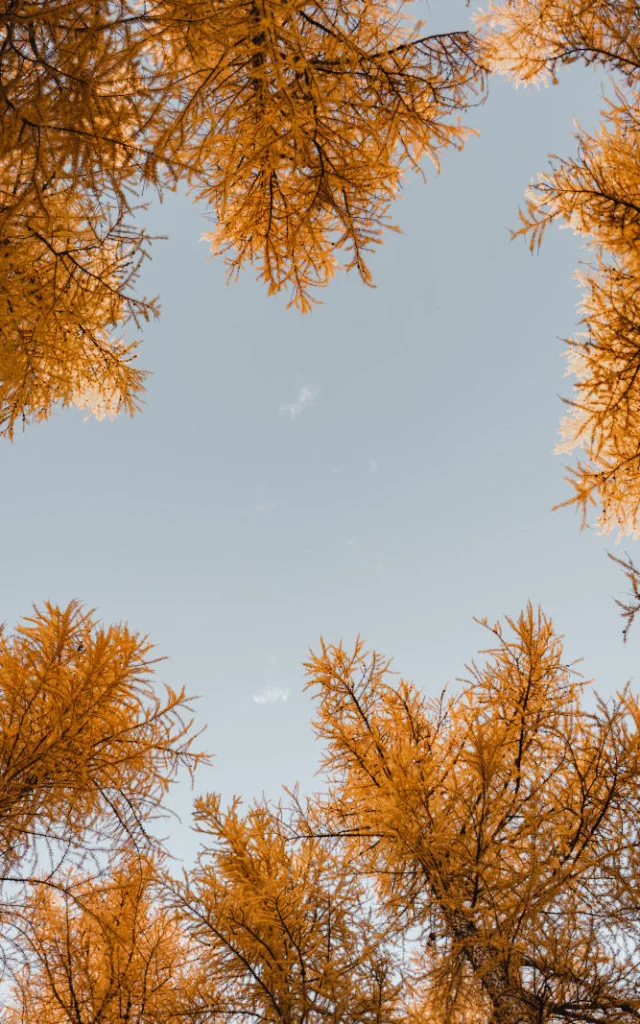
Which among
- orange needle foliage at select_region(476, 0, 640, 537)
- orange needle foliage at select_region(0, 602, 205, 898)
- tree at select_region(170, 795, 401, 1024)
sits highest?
orange needle foliage at select_region(476, 0, 640, 537)

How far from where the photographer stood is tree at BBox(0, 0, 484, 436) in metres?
2.28

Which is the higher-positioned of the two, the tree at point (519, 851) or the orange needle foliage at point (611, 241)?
the orange needle foliage at point (611, 241)

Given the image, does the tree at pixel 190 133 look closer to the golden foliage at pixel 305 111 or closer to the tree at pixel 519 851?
the golden foliage at pixel 305 111

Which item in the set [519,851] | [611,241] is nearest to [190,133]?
[611,241]

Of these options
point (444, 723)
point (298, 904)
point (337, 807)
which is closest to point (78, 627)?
point (298, 904)

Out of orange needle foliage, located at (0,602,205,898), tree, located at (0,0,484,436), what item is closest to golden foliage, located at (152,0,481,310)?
tree, located at (0,0,484,436)

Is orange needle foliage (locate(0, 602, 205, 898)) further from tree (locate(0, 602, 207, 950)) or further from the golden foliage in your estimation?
the golden foliage

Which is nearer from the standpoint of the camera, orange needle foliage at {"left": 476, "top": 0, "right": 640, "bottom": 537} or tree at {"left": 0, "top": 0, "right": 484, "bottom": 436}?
tree at {"left": 0, "top": 0, "right": 484, "bottom": 436}

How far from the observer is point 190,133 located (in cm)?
275

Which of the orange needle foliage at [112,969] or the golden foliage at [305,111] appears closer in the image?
the golden foliage at [305,111]

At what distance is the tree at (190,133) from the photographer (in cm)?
228

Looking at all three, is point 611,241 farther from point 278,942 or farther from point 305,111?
point 278,942

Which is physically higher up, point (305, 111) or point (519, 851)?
point (305, 111)

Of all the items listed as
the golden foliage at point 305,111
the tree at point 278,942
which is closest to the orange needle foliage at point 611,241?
the golden foliage at point 305,111
